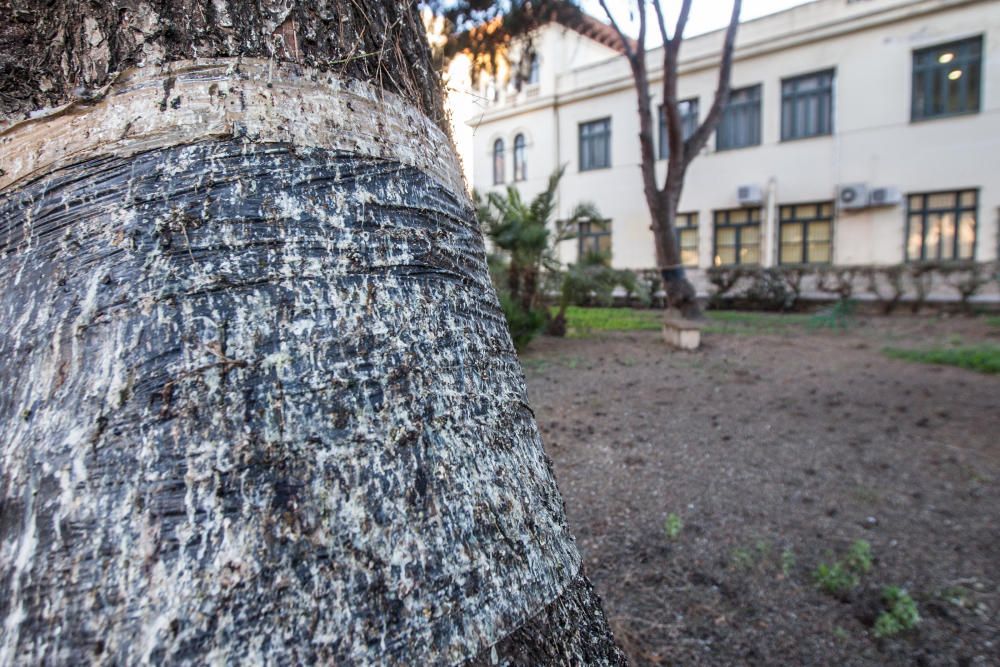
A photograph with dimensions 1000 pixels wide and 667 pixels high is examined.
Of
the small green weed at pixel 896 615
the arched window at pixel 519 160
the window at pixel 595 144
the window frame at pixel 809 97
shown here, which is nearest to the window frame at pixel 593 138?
the window at pixel 595 144

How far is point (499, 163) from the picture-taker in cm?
2191

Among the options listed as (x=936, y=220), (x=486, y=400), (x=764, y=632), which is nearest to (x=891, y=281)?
(x=936, y=220)

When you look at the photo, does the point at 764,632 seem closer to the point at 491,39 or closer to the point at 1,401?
the point at 1,401

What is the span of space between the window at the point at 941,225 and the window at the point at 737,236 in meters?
3.49

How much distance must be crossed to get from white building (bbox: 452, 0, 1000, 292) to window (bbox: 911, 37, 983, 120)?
0.02 metres

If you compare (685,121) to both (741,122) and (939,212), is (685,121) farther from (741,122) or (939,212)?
(939,212)

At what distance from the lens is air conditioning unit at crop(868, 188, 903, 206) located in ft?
46.0

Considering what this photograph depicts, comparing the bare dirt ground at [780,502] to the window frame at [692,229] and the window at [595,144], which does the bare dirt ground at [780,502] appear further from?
the window at [595,144]

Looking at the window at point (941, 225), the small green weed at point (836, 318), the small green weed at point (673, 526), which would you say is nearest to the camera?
the small green weed at point (673, 526)

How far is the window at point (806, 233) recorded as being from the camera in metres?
15.4

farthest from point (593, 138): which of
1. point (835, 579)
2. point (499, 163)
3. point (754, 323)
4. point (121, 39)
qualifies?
point (121, 39)

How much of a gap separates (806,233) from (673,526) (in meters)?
15.3

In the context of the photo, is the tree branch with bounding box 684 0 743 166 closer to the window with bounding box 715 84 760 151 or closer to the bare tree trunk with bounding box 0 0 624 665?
the window with bounding box 715 84 760 151

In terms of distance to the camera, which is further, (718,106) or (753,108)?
(753,108)
